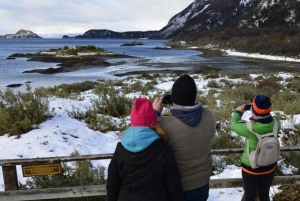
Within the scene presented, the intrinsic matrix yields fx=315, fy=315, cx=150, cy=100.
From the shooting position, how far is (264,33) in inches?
2741

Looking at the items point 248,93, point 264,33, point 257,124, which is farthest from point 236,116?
point 264,33

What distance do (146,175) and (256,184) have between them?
5.29 feet

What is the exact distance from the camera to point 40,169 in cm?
355

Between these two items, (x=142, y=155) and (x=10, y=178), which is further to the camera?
(x=10, y=178)

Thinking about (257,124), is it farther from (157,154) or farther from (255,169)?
(157,154)

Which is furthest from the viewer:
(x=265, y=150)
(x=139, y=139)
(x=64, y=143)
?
(x=64, y=143)

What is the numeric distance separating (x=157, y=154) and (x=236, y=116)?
137 centimetres

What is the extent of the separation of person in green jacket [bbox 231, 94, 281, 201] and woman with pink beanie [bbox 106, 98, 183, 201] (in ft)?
3.77

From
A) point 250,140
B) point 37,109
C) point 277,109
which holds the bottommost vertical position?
point 277,109

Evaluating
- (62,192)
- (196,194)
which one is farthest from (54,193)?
(196,194)

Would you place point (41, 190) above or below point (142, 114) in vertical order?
below

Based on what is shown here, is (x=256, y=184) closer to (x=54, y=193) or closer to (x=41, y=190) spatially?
(x=54, y=193)

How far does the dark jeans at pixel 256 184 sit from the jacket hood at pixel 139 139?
5.10 ft

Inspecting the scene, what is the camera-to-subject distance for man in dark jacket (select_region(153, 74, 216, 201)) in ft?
7.88
